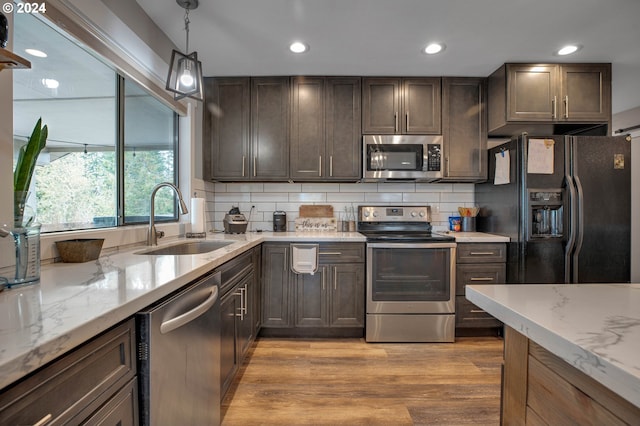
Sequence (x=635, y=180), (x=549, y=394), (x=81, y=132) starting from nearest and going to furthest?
(x=549, y=394), (x=81, y=132), (x=635, y=180)

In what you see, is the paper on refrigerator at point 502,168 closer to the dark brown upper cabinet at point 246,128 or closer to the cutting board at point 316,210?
the cutting board at point 316,210

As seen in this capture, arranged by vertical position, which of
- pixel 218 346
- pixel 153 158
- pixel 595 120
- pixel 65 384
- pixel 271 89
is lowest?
pixel 218 346

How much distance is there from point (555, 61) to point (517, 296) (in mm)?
Result: 2824

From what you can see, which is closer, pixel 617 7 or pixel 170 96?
pixel 617 7

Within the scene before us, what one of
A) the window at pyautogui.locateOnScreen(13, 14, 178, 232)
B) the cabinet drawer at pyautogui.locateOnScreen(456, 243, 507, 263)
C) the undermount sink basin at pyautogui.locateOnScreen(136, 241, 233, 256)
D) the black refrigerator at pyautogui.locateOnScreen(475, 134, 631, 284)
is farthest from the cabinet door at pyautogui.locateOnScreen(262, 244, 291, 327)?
the black refrigerator at pyautogui.locateOnScreen(475, 134, 631, 284)

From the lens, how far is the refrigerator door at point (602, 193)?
7.95 ft

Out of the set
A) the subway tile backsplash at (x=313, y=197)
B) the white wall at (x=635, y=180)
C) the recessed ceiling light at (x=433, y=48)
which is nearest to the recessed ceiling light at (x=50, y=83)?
the subway tile backsplash at (x=313, y=197)

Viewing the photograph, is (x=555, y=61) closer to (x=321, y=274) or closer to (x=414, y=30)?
(x=414, y=30)

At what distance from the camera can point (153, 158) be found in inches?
91.6

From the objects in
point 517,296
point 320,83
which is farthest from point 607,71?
point 517,296

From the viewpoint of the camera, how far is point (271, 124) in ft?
9.35

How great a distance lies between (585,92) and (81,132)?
3.83 m

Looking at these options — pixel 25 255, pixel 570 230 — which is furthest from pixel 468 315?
pixel 25 255

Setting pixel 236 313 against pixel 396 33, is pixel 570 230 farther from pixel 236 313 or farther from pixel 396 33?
pixel 236 313
